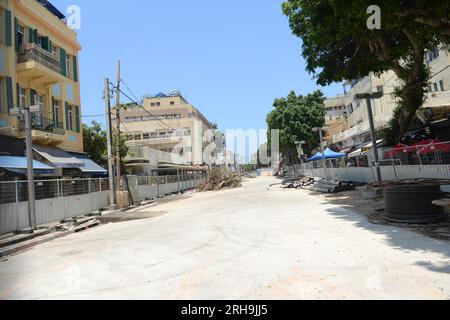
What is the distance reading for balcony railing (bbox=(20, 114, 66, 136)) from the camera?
21.5 meters

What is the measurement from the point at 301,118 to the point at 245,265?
44.6m

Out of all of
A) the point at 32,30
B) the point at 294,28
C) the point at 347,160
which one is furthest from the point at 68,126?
the point at 347,160

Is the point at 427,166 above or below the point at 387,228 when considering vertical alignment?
above

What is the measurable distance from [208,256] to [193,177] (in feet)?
140

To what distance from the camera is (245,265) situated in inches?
261

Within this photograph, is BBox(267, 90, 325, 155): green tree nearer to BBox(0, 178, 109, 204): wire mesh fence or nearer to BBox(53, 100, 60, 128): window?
BBox(53, 100, 60, 128): window

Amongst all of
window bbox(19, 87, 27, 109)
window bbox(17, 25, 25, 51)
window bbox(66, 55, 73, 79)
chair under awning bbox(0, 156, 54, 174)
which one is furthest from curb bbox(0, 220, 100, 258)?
window bbox(66, 55, 73, 79)

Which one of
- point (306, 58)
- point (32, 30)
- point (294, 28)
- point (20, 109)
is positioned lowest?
point (20, 109)

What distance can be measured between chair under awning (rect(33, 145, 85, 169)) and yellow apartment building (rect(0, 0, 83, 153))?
17.7 inches

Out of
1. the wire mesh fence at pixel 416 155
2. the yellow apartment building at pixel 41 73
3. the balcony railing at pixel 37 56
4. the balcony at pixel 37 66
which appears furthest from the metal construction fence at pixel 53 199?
the wire mesh fence at pixel 416 155

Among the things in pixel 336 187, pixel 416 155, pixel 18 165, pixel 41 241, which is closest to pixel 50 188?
pixel 18 165

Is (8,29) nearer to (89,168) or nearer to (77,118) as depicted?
(77,118)
